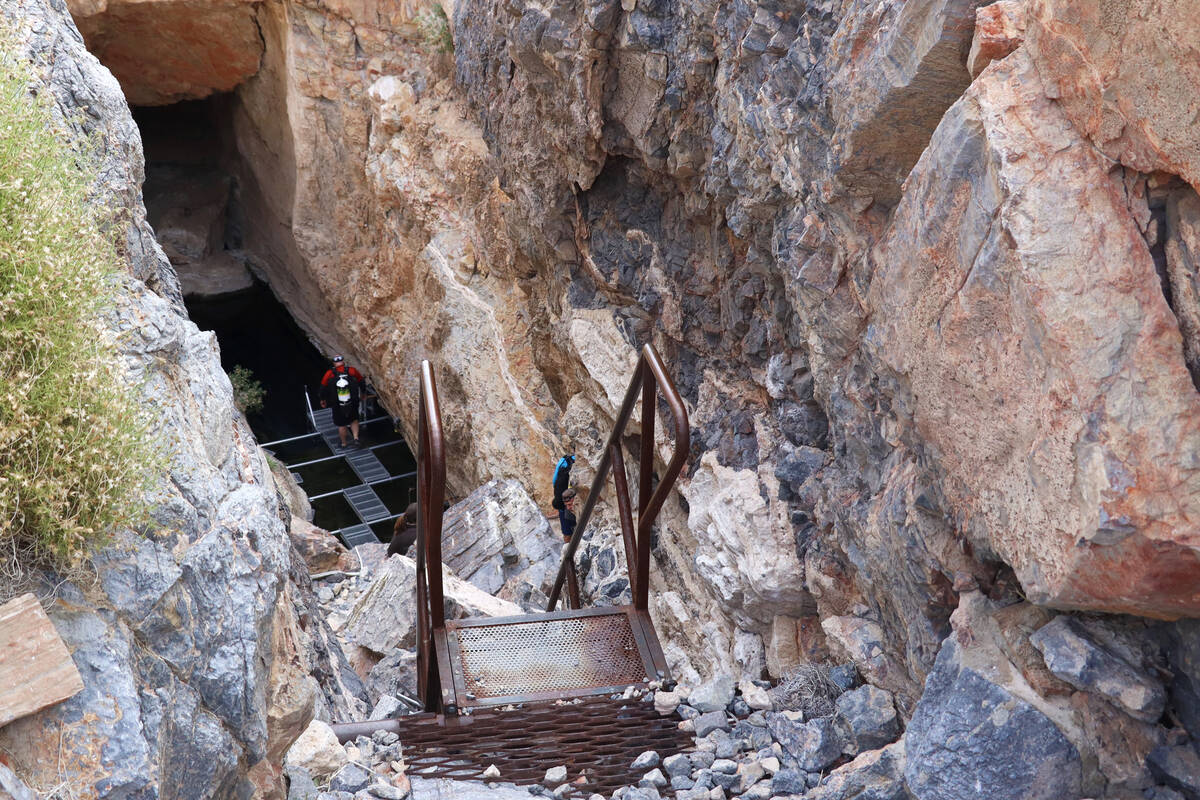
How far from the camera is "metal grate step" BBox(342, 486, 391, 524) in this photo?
33.5ft

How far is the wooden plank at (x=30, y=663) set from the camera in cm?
210

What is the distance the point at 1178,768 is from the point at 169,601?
234 centimetres

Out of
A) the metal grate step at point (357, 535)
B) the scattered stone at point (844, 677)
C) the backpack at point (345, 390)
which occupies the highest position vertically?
the scattered stone at point (844, 677)

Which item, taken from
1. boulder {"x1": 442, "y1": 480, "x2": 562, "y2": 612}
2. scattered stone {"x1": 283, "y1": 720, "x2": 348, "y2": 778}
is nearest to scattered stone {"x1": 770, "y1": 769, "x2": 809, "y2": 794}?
scattered stone {"x1": 283, "y1": 720, "x2": 348, "y2": 778}

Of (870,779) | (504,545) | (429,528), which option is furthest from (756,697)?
(504,545)

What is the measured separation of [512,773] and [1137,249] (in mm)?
2227

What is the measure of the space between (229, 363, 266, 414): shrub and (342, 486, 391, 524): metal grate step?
160cm

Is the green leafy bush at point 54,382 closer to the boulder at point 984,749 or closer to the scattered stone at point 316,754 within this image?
the scattered stone at point 316,754

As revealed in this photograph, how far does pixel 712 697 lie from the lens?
3404mm

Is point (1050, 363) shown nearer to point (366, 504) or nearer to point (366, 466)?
point (366, 504)

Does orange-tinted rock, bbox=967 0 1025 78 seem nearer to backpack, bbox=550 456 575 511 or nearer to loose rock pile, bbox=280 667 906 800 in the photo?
loose rock pile, bbox=280 667 906 800

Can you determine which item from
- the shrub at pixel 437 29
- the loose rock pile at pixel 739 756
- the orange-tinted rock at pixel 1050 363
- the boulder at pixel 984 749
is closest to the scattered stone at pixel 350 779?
the loose rock pile at pixel 739 756

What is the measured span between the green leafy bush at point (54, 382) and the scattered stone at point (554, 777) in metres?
1.40

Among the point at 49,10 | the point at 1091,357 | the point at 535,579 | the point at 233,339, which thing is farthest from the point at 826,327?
the point at 233,339
